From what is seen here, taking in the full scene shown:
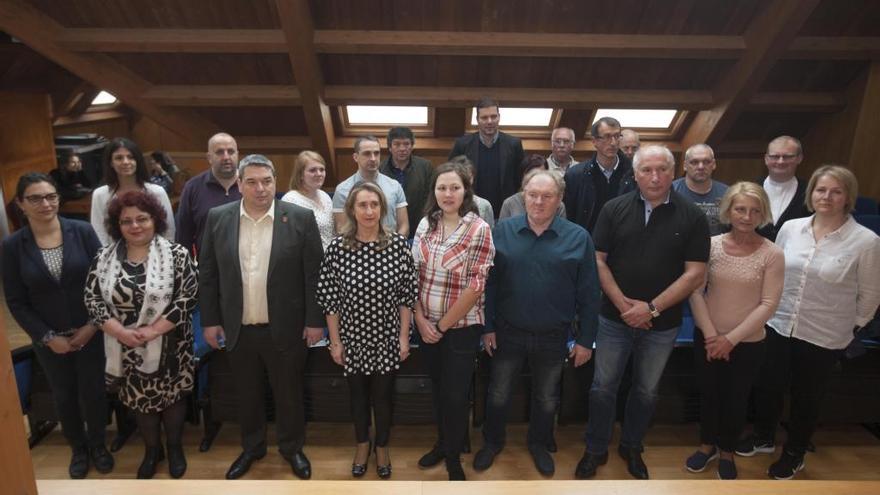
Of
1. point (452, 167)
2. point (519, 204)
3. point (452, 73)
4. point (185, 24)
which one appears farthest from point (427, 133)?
point (452, 167)

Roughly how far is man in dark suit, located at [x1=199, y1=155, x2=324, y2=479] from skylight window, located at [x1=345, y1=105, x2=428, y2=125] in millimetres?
3581

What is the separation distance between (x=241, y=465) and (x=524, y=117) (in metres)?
4.59

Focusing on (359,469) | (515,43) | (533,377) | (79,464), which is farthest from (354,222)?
(515,43)

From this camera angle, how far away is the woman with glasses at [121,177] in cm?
272

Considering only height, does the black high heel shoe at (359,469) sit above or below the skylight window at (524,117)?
Result: below

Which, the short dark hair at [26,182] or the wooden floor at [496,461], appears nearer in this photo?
the short dark hair at [26,182]


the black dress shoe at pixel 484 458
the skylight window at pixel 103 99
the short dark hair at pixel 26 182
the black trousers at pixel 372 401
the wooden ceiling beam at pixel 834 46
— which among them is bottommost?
the black dress shoe at pixel 484 458

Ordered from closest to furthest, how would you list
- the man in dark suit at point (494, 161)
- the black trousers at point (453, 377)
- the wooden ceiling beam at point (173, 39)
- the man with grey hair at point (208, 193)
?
the black trousers at point (453, 377) < the man with grey hair at point (208, 193) < the man in dark suit at point (494, 161) < the wooden ceiling beam at point (173, 39)

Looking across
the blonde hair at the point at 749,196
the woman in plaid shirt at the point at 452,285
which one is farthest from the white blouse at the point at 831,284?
the woman in plaid shirt at the point at 452,285

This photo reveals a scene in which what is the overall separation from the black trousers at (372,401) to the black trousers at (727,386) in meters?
1.42

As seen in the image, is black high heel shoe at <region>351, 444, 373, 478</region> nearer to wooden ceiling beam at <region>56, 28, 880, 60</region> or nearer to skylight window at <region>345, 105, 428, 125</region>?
wooden ceiling beam at <region>56, 28, 880, 60</region>

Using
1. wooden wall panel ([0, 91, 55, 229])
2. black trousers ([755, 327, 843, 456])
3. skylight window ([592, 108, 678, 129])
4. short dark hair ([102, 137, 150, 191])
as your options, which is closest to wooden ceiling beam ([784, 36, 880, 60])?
skylight window ([592, 108, 678, 129])

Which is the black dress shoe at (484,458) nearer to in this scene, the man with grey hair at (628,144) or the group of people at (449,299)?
the group of people at (449,299)

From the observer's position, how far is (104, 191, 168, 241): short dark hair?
88.4 inches
